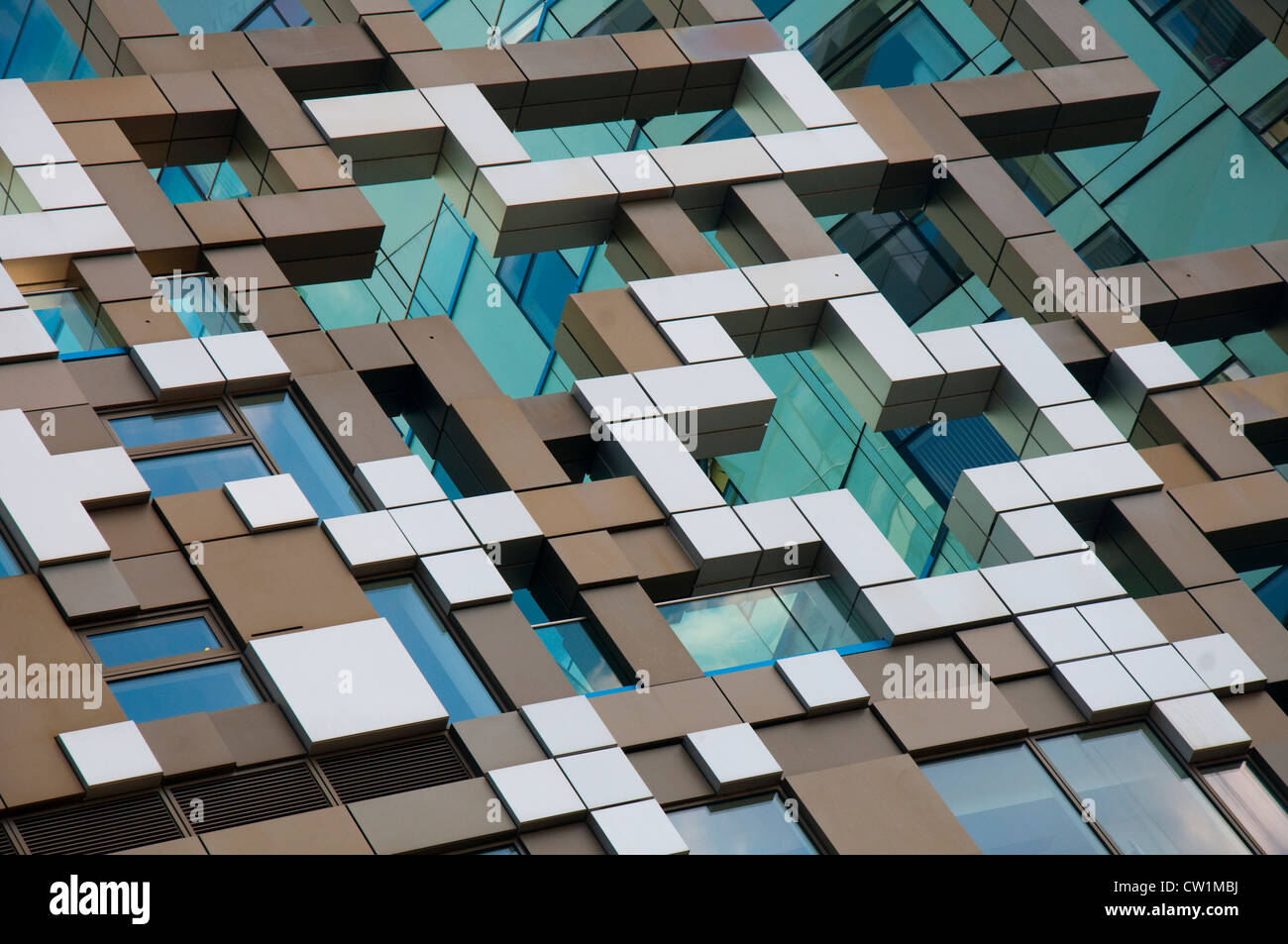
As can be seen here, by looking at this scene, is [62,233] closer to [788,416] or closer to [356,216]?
[356,216]

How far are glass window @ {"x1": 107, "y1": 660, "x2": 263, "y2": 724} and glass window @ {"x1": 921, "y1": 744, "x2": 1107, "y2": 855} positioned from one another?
5994 millimetres

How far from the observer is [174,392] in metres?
17.9

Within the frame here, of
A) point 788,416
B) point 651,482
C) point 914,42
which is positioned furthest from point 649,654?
point 914,42

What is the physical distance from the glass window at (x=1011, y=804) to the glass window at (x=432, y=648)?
4.05 metres

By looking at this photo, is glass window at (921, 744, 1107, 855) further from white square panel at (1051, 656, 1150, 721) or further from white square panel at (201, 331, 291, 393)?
white square panel at (201, 331, 291, 393)

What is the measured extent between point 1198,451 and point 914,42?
31.7 feet

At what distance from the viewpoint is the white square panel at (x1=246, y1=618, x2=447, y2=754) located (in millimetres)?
15938

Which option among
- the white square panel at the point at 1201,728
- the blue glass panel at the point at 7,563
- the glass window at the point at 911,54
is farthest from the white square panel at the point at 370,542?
the glass window at the point at 911,54

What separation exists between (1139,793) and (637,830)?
193 inches

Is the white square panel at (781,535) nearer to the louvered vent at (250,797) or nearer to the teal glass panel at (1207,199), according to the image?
Result: the louvered vent at (250,797)

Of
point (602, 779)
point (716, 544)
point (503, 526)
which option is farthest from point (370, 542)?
point (716, 544)

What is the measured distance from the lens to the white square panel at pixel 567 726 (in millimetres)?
16375

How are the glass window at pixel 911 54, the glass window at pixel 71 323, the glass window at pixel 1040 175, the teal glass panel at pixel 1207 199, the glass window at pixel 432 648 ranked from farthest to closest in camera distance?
1. the glass window at pixel 911 54
2. the glass window at pixel 1040 175
3. the teal glass panel at pixel 1207 199
4. the glass window at pixel 71 323
5. the glass window at pixel 432 648
